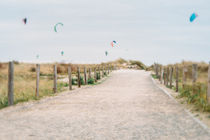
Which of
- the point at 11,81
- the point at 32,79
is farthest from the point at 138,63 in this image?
the point at 11,81

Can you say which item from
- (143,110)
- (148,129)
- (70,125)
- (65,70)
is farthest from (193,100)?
(65,70)

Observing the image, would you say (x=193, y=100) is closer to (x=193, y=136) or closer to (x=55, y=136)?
(x=193, y=136)

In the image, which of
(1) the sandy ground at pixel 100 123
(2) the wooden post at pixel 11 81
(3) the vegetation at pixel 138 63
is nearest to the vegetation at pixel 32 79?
(3) the vegetation at pixel 138 63

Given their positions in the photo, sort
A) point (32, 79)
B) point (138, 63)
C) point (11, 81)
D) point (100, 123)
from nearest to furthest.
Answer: point (100, 123) → point (11, 81) → point (32, 79) → point (138, 63)

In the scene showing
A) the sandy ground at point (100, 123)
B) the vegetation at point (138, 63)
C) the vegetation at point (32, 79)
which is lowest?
the sandy ground at point (100, 123)

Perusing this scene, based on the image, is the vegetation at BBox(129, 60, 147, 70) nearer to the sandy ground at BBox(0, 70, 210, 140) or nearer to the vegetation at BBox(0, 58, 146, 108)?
the vegetation at BBox(0, 58, 146, 108)

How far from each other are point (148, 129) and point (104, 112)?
267cm

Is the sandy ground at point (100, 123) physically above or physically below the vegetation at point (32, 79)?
below

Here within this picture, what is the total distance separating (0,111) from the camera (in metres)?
9.70

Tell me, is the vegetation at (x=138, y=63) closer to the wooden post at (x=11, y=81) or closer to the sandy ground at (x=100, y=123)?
the sandy ground at (x=100, y=123)

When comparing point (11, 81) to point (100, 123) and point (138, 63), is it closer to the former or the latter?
point (100, 123)

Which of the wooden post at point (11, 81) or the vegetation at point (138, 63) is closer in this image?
the wooden post at point (11, 81)

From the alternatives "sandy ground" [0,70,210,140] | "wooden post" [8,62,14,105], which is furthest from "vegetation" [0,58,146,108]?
"sandy ground" [0,70,210,140]

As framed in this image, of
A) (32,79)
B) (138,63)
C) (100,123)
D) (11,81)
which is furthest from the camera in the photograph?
(138,63)
